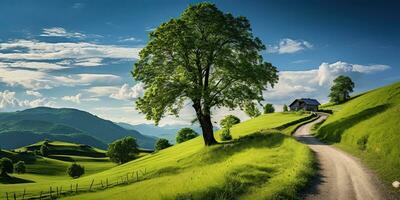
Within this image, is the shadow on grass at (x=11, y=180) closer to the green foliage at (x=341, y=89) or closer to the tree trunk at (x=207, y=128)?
the tree trunk at (x=207, y=128)

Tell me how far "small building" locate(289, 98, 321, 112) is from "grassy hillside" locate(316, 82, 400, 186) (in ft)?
312

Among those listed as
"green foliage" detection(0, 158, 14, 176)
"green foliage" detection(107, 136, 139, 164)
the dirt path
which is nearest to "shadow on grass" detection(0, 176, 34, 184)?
"green foliage" detection(0, 158, 14, 176)

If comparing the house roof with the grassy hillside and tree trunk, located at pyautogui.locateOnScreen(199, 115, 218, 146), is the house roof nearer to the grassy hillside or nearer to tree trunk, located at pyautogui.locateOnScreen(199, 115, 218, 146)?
the grassy hillside

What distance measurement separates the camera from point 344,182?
25000 millimetres

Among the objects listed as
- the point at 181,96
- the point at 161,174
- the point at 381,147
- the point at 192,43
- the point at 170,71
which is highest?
the point at 192,43

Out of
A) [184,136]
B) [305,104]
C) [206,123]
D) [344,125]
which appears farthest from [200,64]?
[305,104]

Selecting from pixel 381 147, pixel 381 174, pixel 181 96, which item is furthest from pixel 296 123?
pixel 381 174

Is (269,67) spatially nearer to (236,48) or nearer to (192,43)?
(236,48)

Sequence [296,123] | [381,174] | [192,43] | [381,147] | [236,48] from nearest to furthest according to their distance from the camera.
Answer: [381,174] → [381,147] → [192,43] → [236,48] → [296,123]

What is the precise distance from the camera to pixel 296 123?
278 feet

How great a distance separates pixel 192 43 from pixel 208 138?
1575 cm

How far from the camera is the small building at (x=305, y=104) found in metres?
154

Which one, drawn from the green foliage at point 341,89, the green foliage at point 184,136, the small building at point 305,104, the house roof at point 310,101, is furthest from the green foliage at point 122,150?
the green foliage at point 341,89

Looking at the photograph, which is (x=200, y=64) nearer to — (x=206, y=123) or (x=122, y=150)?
(x=206, y=123)
